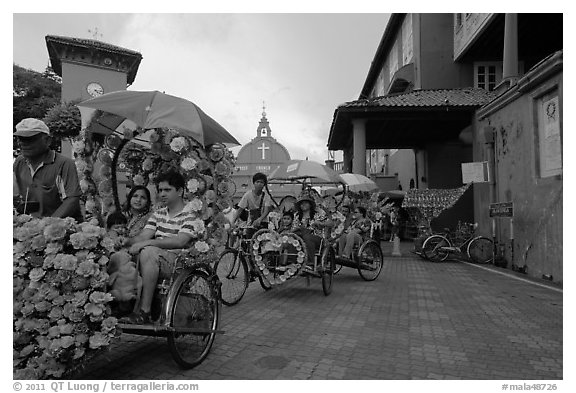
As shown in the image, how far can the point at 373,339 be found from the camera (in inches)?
181

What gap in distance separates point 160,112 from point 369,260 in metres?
5.78

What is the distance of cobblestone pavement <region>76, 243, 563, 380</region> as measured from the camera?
363 centimetres

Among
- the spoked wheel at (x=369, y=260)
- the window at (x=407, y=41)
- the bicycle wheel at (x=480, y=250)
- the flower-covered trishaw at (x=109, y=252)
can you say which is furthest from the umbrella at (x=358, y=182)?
the window at (x=407, y=41)

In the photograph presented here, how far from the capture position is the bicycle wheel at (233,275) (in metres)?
6.25

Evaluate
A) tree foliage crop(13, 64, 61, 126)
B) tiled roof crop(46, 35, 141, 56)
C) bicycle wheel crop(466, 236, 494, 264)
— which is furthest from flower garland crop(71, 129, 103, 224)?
tiled roof crop(46, 35, 141, 56)

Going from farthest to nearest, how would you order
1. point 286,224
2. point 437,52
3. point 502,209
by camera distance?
point 437,52, point 502,209, point 286,224

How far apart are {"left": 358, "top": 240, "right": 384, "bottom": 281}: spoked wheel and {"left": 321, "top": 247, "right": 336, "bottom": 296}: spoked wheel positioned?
1.31m

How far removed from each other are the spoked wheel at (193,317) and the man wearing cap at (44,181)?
1.26 m

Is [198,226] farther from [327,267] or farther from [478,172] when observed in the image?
[478,172]

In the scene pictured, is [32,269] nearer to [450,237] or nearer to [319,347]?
[319,347]

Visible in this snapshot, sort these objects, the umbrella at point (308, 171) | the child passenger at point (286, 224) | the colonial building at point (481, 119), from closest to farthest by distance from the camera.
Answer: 1. the child passenger at point (286, 224)
2. the umbrella at point (308, 171)
3. the colonial building at point (481, 119)

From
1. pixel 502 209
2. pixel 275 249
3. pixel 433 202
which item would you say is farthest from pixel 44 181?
pixel 433 202

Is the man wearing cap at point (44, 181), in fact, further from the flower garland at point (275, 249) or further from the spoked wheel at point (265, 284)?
the spoked wheel at point (265, 284)

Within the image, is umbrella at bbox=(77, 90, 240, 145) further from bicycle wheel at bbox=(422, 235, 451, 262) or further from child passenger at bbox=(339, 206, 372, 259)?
bicycle wheel at bbox=(422, 235, 451, 262)
